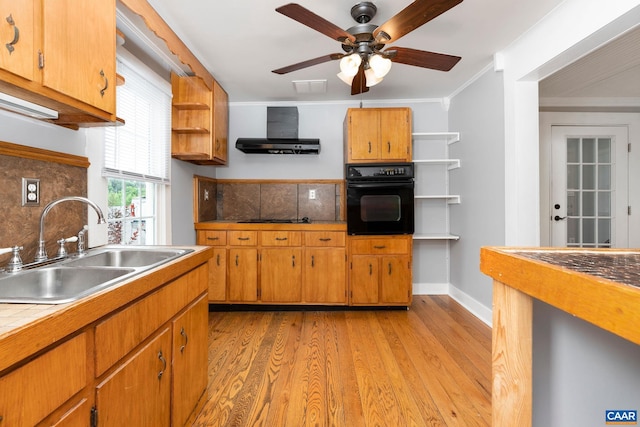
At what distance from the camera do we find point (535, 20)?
211 cm

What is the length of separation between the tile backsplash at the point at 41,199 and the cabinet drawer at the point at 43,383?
2.60ft

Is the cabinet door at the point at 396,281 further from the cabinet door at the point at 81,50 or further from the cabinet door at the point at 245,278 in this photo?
the cabinet door at the point at 81,50

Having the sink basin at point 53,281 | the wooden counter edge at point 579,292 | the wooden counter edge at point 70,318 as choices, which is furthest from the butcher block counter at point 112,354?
the wooden counter edge at point 579,292

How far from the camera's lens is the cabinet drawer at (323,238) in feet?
10.1

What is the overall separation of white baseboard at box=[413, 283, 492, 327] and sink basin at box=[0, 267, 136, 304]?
2904 millimetres

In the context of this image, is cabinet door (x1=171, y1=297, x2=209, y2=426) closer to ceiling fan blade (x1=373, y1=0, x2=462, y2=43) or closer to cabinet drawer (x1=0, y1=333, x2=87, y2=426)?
cabinet drawer (x1=0, y1=333, x2=87, y2=426)

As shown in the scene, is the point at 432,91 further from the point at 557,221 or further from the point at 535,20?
the point at 557,221

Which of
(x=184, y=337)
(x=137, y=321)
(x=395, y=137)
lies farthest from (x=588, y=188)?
(x=137, y=321)

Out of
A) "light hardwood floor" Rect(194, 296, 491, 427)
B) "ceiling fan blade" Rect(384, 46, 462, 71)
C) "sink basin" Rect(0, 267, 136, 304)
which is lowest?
"light hardwood floor" Rect(194, 296, 491, 427)

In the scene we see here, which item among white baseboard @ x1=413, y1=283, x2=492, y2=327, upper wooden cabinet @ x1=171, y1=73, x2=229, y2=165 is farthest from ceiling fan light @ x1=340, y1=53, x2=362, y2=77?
white baseboard @ x1=413, y1=283, x2=492, y2=327

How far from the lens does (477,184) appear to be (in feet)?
9.83

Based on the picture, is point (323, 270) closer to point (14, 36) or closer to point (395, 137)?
point (395, 137)

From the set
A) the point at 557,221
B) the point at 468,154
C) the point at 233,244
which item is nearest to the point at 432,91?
the point at 468,154

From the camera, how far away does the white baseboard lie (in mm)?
2823
